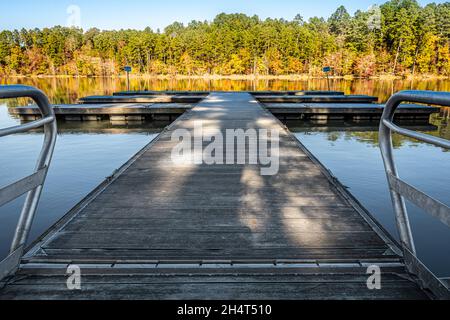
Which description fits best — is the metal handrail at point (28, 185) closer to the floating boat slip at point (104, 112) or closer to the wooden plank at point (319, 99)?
the floating boat slip at point (104, 112)

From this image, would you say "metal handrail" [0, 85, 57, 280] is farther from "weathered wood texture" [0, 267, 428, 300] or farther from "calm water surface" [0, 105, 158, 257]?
"calm water surface" [0, 105, 158, 257]

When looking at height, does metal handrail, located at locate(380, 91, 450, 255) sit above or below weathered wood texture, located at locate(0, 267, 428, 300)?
above

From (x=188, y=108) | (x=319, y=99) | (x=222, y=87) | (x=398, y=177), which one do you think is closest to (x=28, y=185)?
(x=398, y=177)

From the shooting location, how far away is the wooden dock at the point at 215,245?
199cm

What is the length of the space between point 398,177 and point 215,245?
1.53 m

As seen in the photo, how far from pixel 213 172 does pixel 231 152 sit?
3.80ft

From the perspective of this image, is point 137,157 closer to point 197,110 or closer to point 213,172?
point 213,172

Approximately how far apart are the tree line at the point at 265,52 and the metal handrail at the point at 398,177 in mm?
65806

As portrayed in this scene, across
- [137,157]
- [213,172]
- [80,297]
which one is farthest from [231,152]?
[80,297]

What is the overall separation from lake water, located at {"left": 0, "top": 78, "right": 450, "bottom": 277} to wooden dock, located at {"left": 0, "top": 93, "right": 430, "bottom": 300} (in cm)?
182

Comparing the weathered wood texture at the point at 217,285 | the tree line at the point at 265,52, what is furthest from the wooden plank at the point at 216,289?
the tree line at the point at 265,52

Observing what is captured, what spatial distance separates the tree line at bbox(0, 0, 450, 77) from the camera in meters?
61.0

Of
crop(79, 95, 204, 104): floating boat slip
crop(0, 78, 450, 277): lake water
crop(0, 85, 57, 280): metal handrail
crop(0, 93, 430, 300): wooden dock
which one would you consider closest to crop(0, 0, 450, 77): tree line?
crop(79, 95, 204, 104): floating boat slip

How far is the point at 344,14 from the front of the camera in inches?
4569
